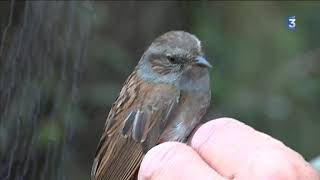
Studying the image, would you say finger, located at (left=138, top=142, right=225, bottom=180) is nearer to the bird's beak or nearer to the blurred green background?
the bird's beak

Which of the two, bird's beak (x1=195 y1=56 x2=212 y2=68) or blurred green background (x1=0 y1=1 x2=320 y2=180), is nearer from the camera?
bird's beak (x1=195 y1=56 x2=212 y2=68)

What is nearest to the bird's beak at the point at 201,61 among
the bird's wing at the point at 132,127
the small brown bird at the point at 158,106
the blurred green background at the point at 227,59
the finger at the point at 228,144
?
the small brown bird at the point at 158,106

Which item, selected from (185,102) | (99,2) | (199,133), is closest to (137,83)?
(185,102)

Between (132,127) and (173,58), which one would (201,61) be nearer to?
(173,58)

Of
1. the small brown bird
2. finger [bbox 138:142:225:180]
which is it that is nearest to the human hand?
finger [bbox 138:142:225:180]

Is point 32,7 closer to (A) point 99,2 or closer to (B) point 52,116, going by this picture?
(B) point 52,116

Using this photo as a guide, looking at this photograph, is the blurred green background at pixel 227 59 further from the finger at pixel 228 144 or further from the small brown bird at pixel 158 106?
the finger at pixel 228 144
